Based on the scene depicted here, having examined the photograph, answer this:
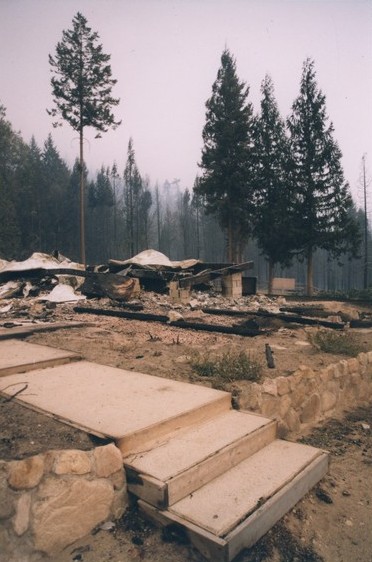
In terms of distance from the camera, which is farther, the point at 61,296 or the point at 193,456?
the point at 61,296

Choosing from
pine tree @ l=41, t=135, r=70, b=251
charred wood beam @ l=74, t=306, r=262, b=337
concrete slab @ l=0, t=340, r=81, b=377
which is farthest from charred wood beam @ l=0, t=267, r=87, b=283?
pine tree @ l=41, t=135, r=70, b=251

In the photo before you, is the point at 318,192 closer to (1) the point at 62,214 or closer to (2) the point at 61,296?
(2) the point at 61,296

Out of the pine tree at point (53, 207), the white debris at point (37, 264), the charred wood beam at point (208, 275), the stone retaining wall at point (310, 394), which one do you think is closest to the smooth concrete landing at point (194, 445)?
the stone retaining wall at point (310, 394)

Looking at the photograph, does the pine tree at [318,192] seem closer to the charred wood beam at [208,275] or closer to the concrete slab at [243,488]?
the charred wood beam at [208,275]

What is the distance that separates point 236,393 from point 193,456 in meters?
1.17

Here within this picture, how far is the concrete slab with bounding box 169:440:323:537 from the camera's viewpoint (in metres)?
2.13

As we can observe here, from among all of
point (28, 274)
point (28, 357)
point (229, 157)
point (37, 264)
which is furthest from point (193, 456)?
point (229, 157)

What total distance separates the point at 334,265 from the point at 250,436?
303ft

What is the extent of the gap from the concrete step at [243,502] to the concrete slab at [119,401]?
47 centimetres

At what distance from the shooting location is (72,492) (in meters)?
2.11

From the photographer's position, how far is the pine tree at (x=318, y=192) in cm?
2522

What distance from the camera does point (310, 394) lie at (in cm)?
468

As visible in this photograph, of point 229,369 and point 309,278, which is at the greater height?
point 309,278

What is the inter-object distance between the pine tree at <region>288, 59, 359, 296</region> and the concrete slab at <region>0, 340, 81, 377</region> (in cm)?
2241
